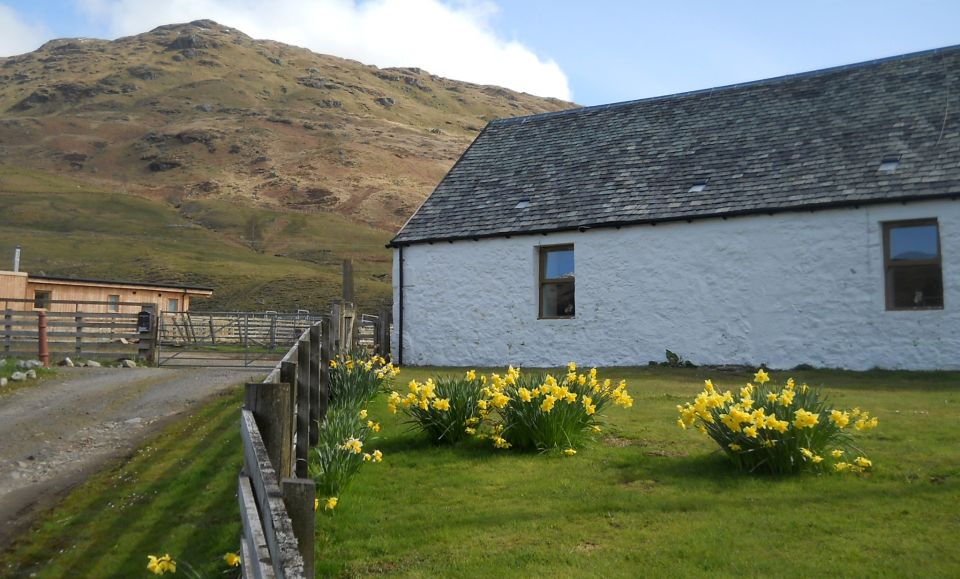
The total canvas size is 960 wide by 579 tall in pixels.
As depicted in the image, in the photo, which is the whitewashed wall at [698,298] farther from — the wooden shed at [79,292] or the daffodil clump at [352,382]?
the wooden shed at [79,292]

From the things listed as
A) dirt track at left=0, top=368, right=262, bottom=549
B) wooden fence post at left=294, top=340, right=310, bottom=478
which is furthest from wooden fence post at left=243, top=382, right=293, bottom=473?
dirt track at left=0, top=368, right=262, bottom=549

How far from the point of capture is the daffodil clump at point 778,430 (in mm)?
6570

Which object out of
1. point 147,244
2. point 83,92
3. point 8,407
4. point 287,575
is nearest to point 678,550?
point 287,575

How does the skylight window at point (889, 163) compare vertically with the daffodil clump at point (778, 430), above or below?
above

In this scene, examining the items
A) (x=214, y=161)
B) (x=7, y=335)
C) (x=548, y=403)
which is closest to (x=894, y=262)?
(x=548, y=403)

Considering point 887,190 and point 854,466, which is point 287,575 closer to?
point 854,466

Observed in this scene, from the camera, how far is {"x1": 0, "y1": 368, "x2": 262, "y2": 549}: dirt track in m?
7.98

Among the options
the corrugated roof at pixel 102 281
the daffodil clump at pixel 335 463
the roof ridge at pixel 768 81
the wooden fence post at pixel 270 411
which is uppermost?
the roof ridge at pixel 768 81

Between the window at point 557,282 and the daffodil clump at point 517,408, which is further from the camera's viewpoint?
the window at point 557,282

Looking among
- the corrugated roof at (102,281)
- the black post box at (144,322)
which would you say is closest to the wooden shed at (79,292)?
the corrugated roof at (102,281)

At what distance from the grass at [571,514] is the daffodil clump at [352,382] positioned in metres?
1.57

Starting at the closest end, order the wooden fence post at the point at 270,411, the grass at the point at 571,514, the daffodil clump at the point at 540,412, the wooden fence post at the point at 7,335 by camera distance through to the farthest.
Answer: the wooden fence post at the point at 270,411 < the grass at the point at 571,514 < the daffodil clump at the point at 540,412 < the wooden fence post at the point at 7,335

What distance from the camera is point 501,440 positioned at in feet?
26.0

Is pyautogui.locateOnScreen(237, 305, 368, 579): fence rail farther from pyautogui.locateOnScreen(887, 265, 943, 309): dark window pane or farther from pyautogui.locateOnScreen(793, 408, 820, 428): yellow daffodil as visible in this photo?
pyautogui.locateOnScreen(887, 265, 943, 309): dark window pane
